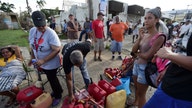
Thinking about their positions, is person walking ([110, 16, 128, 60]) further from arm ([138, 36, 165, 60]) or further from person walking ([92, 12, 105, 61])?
arm ([138, 36, 165, 60])

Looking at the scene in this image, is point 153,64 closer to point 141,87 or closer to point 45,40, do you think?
point 141,87

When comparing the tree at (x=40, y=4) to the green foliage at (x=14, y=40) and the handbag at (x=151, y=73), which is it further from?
the handbag at (x=151, y=73)

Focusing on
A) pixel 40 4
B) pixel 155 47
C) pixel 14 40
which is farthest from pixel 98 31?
pixel 40 4

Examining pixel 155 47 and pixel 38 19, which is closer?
pixel 155 47

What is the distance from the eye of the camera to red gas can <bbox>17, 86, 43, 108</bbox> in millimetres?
2590

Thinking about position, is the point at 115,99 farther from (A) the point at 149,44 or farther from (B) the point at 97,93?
(A) the point at 149,44

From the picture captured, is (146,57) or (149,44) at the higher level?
(149,44)

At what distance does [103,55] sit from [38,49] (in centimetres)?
450

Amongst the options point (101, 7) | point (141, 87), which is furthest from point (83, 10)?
point (141, 87)

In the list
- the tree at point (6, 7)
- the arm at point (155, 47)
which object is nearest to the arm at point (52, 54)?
the arm at point (155, 47)

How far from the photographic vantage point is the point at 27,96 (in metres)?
2.62

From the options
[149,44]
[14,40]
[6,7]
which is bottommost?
[14,40]

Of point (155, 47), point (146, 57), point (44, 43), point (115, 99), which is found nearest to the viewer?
point (155, 47)

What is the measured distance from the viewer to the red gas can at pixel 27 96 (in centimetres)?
259
